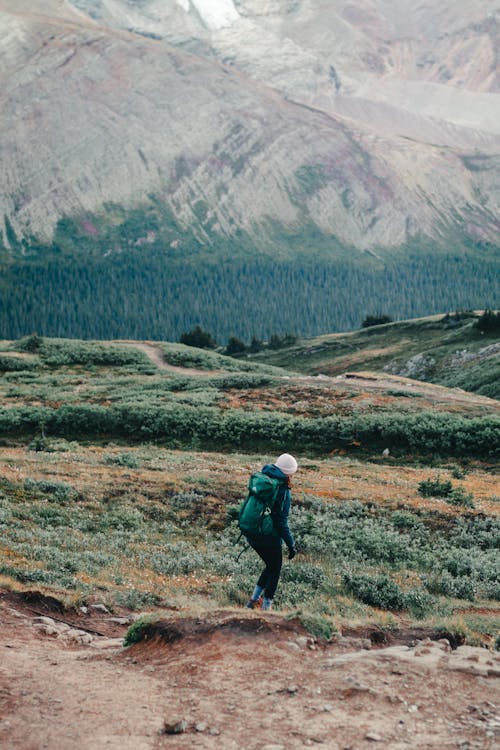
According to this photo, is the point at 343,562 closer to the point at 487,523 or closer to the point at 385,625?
the point at 385,625

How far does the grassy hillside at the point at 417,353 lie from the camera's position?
71131mm

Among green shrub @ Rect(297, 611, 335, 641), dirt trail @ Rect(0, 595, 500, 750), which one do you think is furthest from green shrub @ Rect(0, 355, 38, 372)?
green shrub @ Rect(297, 611, 335, 641)

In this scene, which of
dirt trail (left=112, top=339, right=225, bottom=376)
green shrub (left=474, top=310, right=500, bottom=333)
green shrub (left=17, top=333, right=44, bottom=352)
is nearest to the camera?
dirt trail (left=112, top=339, right=225, bottom=376)

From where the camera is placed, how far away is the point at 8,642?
38.2 ft

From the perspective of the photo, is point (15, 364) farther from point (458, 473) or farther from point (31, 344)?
point (458, 473)

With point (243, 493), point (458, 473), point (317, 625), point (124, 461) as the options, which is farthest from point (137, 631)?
point (458, 473)

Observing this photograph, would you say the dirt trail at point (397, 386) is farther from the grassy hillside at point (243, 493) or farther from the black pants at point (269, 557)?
the black pants at point (269, 557)

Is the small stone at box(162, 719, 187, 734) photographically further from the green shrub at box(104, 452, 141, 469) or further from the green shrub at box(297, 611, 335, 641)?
the green shrub at box(104, 452, 141, 469)

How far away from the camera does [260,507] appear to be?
13156mm

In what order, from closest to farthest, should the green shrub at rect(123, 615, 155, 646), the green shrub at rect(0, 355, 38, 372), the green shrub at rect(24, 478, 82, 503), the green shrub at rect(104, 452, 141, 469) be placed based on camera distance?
1. the green shrub at rect(123, 615, 155, 646)
2. the green shrub at rect(24, 478, 82, 503)
3. the green shrub at rect(104, 452, 141, 469)
4. the green shrub at rect(0, 355, 38, 372)

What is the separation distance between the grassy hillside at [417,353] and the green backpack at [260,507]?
1978 inches

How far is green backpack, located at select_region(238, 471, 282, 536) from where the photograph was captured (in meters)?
13.1

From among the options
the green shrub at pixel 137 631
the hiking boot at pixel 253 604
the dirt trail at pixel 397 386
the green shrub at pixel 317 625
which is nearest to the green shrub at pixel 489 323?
the dirt trail at pixel 397 386

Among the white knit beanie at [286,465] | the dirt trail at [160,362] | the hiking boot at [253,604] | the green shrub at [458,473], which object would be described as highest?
the white knit beanie at [286,465]
